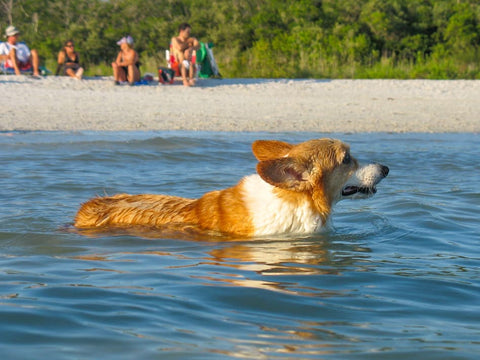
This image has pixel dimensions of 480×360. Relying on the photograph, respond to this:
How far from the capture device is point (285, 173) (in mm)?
5441

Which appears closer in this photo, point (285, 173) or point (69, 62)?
point (285, 173)

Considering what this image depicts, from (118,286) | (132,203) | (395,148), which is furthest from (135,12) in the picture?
(118,286)

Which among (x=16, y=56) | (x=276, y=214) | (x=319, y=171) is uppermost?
(x=16, y=56)

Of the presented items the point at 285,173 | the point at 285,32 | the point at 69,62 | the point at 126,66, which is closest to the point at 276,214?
the point at 285,173

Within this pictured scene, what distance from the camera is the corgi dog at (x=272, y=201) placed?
18.3ft

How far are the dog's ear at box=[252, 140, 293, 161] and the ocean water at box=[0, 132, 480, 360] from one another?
69cm

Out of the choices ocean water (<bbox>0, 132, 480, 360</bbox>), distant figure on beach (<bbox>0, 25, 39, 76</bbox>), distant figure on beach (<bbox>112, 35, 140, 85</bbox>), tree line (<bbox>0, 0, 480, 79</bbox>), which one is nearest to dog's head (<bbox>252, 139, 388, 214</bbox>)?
ocean water (<bbox>0, 132, 480, 360</bbox>)

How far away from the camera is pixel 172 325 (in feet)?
11.9

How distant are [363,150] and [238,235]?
5.71 meters

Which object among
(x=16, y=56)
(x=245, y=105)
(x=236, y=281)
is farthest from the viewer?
(x=16, y=56)

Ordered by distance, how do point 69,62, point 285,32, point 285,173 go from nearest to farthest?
point 285,173 → point 69,62 → point 285,32

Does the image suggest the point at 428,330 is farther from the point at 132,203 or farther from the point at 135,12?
the point at 135,12

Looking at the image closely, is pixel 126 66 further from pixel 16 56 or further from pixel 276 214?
pixel 276 214

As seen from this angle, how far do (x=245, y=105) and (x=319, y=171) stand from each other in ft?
34.0
